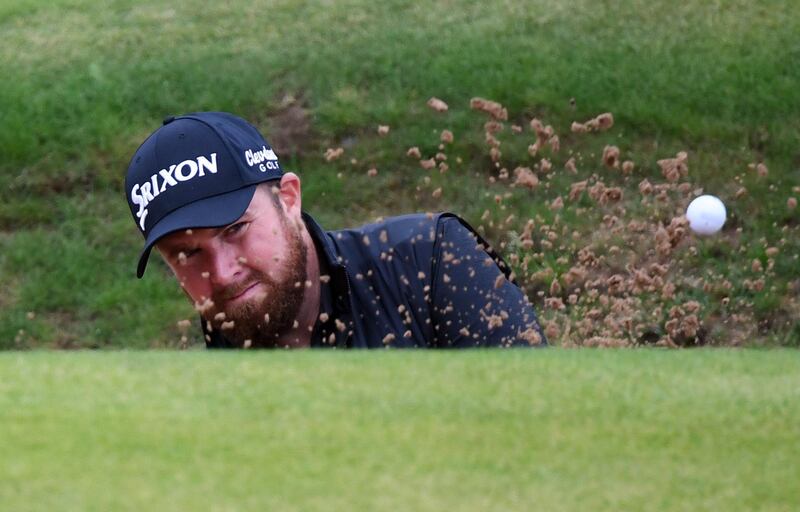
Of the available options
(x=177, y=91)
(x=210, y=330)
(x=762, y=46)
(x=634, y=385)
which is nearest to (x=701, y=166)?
(x=762, y=46)

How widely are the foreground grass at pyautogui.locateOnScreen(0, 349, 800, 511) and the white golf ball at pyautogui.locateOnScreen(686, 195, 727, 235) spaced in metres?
4.40

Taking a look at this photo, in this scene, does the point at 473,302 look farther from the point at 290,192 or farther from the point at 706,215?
the point at 706,215

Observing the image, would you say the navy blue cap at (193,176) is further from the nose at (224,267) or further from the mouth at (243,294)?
the mouth at (243,294)

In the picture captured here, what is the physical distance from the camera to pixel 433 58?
1019 cm

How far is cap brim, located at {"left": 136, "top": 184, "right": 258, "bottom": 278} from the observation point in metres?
4.81

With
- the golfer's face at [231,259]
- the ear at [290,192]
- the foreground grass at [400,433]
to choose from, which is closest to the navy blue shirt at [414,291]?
the ear at [290,192]

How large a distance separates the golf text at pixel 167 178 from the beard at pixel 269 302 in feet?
1.15

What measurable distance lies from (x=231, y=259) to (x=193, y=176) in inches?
16.6

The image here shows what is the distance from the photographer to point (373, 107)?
986 centimetres

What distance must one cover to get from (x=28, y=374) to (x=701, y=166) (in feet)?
21.6

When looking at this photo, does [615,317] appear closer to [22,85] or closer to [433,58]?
[433,58]

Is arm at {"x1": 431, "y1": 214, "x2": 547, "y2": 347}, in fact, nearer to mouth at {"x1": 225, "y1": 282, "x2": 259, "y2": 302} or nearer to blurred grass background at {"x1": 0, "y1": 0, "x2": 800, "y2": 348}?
mouth at {"x1": 225, "y1": 282, "x2": 259, "y2": 302}

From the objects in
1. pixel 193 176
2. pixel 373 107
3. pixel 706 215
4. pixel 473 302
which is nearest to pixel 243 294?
pixel 193 176

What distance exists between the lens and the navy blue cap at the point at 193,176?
4.89 m
